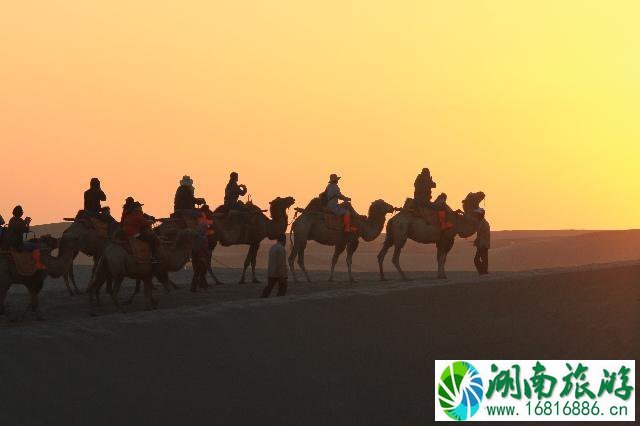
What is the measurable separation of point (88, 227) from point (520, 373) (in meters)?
13.4

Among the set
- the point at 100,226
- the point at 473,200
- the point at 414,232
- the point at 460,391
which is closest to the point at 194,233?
the point at 100,226

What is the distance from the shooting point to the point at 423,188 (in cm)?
4097

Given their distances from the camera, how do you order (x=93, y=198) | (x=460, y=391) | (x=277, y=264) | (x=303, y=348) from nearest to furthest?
(x=460, y=391)
(x=303, y=348)
(x=277, y=264)
(x=93, y=198)

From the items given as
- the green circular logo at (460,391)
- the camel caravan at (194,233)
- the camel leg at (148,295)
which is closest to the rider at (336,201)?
the camel caravan at (194,233)

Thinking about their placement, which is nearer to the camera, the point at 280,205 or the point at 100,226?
the point at 100,226

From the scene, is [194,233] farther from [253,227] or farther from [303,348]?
[303,348]

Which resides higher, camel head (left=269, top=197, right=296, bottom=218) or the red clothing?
camel head (left=269, top=197, right=296, bottom=218)

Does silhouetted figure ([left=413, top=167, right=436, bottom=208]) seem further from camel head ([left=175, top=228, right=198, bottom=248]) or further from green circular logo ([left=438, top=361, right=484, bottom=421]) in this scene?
green circular logo ([left=438, top=361, right=484, bottom=421])

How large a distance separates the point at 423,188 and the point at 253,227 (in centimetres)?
404

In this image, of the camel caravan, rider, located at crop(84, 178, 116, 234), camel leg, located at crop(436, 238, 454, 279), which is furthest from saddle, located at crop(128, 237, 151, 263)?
camel leg, located at crop(436, 238, 454, 279)

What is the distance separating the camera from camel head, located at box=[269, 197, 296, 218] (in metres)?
42.1

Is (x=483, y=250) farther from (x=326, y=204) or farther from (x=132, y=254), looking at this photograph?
(x=132, y=254)

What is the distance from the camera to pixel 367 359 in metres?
27.5

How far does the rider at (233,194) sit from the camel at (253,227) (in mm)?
206
